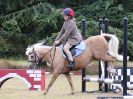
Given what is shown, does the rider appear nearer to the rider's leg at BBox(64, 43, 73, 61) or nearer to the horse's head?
the rider's leg at BBox(64, 43, 73, 61)

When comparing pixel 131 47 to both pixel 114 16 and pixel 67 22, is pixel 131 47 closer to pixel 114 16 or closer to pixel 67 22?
pixel 114 16

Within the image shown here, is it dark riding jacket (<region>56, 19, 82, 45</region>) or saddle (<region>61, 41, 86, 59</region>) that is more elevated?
dark riding jacket (<region>56, 19, 82, 45</region>)

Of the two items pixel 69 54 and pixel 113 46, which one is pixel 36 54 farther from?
pixel 113 46

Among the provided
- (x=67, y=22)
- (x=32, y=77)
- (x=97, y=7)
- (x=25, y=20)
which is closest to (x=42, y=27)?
(x=25, y=20)

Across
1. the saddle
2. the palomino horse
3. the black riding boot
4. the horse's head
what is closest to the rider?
the black riding boot

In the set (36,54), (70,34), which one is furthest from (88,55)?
(36,54)

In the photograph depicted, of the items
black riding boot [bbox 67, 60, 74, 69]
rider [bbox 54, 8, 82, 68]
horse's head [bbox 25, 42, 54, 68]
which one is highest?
rider [bbox 54, 8, 82, 68]

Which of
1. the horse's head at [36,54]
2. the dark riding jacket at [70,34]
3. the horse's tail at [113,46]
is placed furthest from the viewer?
the horse's head at [36,54]

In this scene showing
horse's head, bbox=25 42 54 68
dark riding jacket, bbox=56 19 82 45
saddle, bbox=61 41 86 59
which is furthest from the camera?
horse's head, bbox=25 42 54 68

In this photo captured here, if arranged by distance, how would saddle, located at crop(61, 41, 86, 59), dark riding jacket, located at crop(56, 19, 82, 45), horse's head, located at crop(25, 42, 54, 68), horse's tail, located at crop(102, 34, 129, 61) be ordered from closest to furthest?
dark riding jacket, located at crop(56, 19, 82, 45), saddle, located at crop(61, 41, 86, 59), horse's tail, located at crop(102, 34, 129, 61), horse's head, located at crop(25, 42, 54, 68)

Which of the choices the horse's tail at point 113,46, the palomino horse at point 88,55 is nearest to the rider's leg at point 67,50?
the palomino horse at point 88,55

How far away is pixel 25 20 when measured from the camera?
27.7 meters

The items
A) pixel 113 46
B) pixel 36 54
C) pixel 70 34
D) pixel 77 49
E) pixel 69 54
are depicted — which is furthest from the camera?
pixel 36 54

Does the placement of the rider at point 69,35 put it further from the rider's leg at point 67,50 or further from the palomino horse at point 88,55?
the palomino horse at point 88,55
